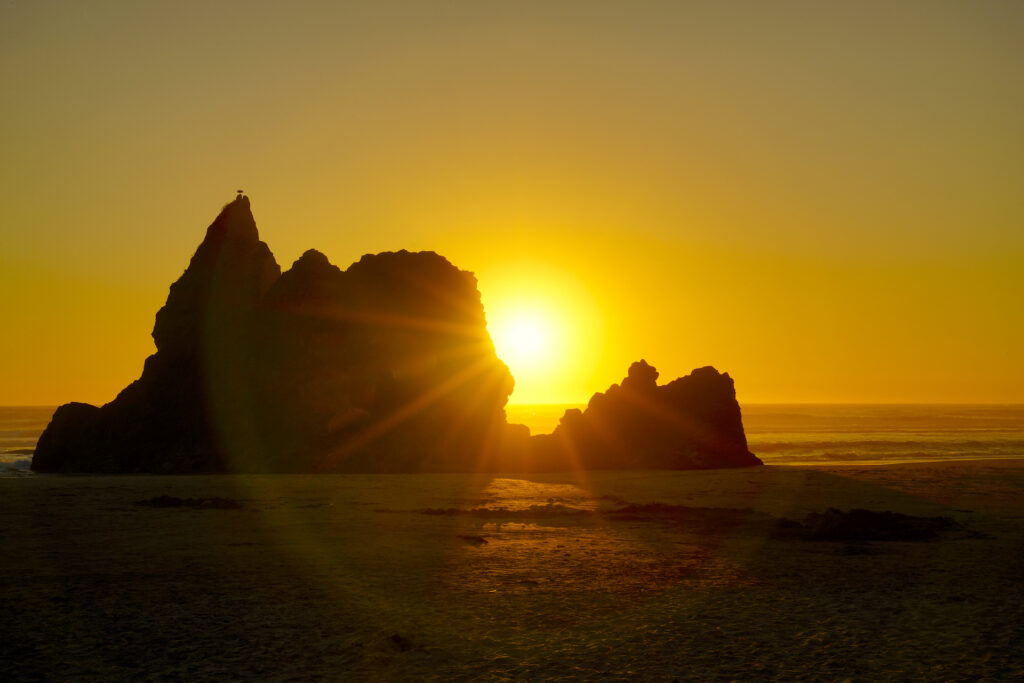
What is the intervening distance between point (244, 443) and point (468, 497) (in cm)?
2408

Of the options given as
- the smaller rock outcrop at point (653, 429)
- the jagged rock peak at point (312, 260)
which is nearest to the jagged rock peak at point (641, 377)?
the smaller rock outcrop at point (653, 429)

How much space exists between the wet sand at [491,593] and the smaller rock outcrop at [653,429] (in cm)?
2313

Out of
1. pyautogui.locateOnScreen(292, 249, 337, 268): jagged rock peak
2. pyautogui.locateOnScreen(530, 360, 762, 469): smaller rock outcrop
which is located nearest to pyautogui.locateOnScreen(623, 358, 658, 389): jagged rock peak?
pyautogui.locateOnScreen(530, 360, 762, 469): smaller rock outcrop

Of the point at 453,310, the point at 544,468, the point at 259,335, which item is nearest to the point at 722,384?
the point at 544,468

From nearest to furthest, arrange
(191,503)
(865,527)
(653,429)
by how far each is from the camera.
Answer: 1. (865,527)
2. (191,503)
3. (653,429)

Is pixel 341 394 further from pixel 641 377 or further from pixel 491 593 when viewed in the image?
pixel 491 593

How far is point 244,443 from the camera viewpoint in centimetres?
5144

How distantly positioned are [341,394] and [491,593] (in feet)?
123

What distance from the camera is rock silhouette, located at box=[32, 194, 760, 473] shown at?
51.2m

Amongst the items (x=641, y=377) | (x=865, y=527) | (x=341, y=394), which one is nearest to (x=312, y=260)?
(x=341, y=394)

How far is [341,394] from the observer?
51875 mm

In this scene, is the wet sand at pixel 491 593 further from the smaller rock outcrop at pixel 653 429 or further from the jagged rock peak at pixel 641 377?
the jagged rock peak at pixel 641 377

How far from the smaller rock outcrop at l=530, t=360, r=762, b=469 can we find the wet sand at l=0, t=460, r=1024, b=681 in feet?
75.9

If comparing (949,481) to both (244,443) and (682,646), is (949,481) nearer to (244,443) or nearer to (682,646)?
(682,646)
